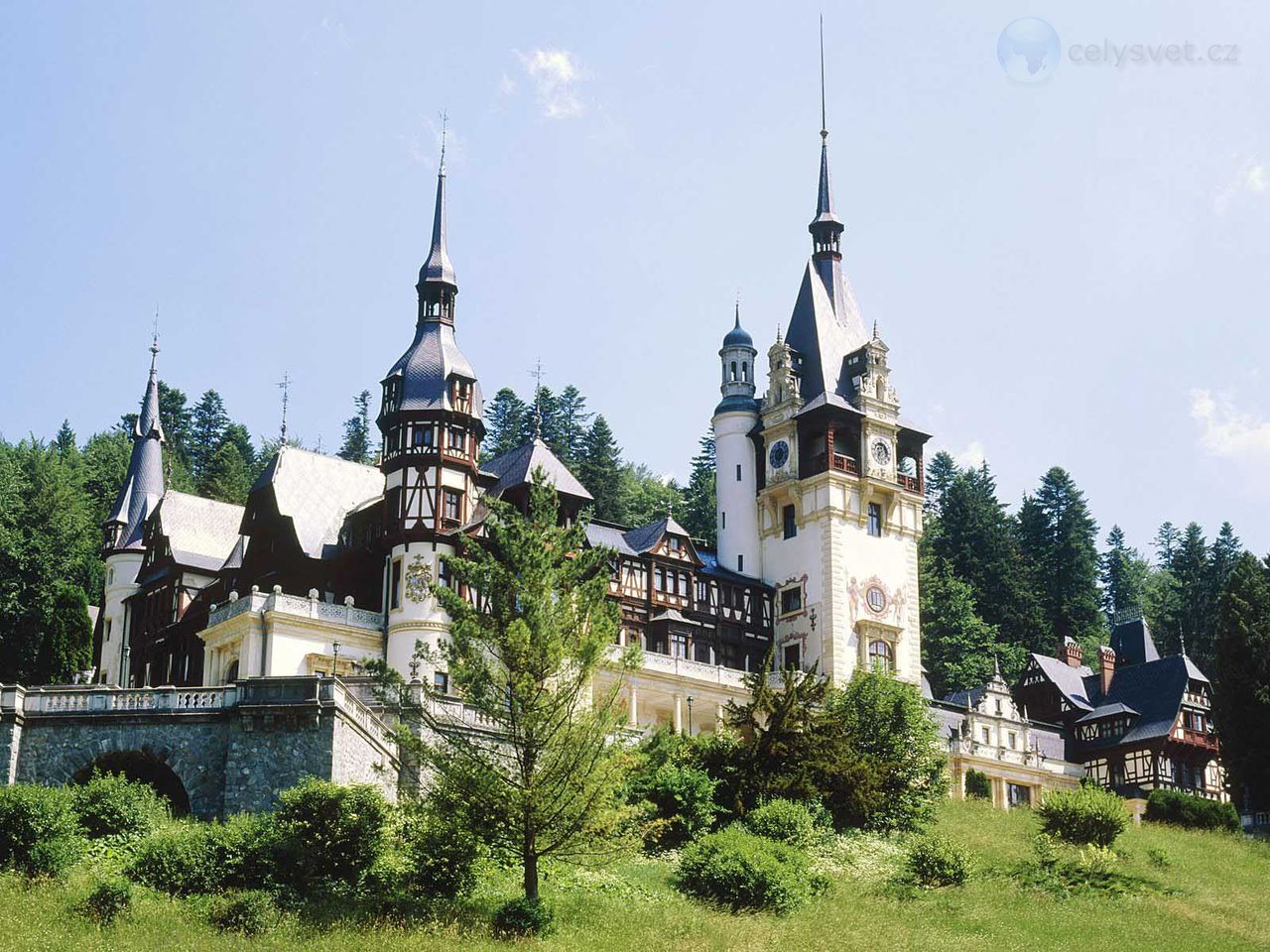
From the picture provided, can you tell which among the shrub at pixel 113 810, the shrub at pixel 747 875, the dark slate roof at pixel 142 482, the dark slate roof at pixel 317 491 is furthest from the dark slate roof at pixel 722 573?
the shrub at pixel 113 810

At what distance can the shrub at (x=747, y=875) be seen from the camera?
40656 mm

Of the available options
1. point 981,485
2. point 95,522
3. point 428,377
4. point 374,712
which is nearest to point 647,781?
point 374,712

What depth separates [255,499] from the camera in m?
65.0

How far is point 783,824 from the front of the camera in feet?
152

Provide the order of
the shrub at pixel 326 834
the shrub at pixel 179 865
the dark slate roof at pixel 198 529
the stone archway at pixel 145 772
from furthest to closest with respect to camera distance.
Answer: the dark slate roof at pixel 198 529
the stone archway at pixel 145 772
the shrub at pixel 326 834
the shrub at pixel 179 865

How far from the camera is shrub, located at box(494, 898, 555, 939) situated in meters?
36.7

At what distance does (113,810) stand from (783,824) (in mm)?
17128

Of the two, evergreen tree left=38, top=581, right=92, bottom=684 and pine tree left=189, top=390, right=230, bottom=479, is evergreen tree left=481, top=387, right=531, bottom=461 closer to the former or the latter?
pine tree left=189, top=390, right=230, bottom=479

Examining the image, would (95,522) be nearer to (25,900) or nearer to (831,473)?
(831,473)

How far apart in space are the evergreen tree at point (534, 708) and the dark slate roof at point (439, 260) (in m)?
29.2

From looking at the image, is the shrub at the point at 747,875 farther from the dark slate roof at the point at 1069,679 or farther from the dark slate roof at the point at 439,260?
the dark slate roof at the point at 1069,679

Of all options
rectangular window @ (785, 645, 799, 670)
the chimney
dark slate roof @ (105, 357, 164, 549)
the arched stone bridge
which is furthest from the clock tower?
the arched stone bridge

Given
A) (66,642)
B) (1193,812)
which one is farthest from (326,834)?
(1193,812)

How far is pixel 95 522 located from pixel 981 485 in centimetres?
5235
